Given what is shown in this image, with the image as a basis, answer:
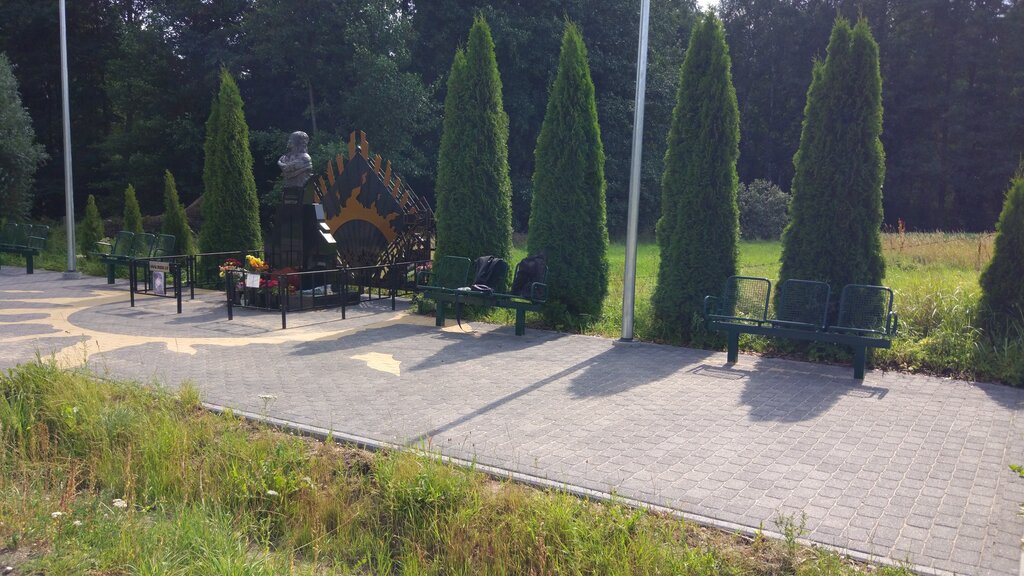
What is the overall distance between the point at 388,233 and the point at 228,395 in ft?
26.2

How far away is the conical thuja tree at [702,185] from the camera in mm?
10906

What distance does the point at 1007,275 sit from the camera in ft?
30.5

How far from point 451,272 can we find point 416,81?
1875 cm

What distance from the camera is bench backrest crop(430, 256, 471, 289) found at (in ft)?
40.9

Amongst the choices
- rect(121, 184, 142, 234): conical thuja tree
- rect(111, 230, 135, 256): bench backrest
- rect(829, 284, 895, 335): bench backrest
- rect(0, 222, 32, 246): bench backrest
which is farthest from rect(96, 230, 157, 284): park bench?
rect(829, 284, 895, 335): bench backrest

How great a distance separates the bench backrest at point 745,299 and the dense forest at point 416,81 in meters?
20.0

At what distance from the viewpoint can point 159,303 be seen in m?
14.3

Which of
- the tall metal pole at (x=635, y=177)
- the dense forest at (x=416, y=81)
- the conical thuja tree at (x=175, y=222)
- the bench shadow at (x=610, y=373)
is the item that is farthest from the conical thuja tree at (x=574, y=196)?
the dense forest at (x=416, y=81)

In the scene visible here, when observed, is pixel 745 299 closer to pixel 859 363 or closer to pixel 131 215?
pixel 859 363

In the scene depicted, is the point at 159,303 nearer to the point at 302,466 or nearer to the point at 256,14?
the point at 302,466

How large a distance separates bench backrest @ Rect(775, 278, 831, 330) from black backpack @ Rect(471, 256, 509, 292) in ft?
13.8

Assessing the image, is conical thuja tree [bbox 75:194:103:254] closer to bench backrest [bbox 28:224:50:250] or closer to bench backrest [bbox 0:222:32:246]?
bench backrest [bbox 28:224:50:250]

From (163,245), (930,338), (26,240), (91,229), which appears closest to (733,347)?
(930,338)

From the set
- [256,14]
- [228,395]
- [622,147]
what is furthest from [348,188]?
[622,147]
